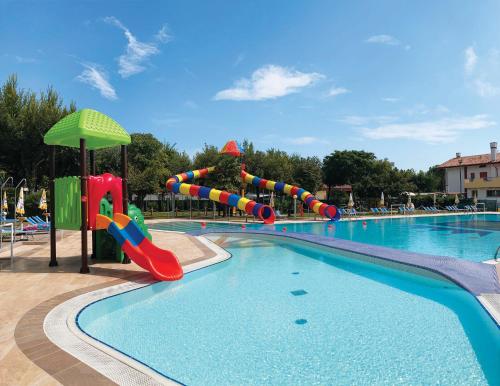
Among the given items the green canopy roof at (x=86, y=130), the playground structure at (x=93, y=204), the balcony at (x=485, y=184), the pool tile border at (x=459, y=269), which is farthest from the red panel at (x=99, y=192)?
the balcony at (x=485, y=184)

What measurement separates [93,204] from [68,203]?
67cm

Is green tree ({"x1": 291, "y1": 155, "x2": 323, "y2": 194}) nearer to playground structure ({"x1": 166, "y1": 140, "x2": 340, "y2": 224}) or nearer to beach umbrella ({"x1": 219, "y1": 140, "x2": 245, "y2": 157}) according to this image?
playground structure ({"x1": 166, "y1": 140, "x2": 340, "y2": 224})

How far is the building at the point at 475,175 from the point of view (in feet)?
127

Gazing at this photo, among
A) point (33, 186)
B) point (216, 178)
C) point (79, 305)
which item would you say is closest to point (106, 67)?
point (216, 178)

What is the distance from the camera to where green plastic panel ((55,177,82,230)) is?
8.10 meters

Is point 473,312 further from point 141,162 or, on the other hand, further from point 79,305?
point 141,162

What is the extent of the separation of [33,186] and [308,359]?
30.8 metres

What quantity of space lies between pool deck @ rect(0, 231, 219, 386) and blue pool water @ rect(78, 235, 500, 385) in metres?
0.75

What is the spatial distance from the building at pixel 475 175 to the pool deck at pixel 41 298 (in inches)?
1545

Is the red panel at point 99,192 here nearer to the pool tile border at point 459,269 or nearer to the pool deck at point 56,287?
the pool deck at point 56,287

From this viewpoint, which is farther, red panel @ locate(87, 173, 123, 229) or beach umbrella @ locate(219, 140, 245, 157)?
beach umbrella @ locate(219, 140, 245, 157)

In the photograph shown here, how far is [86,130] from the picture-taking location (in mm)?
7480

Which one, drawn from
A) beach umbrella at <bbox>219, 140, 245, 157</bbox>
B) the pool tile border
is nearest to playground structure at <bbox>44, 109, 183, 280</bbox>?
the pool tile border

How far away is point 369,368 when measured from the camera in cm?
421
